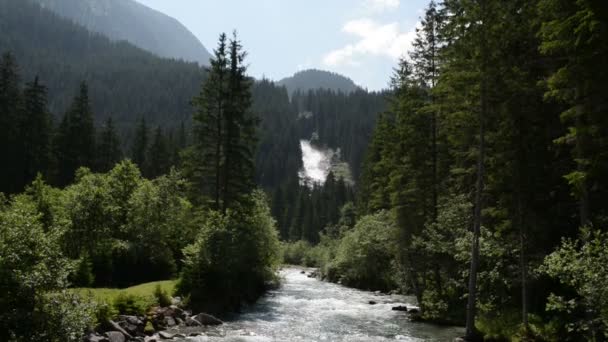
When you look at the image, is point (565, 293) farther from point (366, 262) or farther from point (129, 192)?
point (129, 192)

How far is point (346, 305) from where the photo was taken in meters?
34.5

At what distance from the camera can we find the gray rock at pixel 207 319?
2488 centimetres

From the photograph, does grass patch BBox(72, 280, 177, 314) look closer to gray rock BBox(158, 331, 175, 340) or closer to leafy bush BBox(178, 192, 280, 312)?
gray rock BBox(158, 331, 175, 340)

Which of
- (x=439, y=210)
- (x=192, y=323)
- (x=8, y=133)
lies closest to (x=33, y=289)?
(x=192, y=323)

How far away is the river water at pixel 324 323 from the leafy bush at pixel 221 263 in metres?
1.54

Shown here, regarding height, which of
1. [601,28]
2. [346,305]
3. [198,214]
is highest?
[601,28]

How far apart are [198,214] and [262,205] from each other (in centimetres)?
787

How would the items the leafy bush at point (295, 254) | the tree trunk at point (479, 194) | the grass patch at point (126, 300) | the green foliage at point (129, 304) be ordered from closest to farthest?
the tree trunk at point (479, 194)
the grass patch at point (126, 300)
the green foliage at point (129, 304)
the leafy bush at point (295, 254)

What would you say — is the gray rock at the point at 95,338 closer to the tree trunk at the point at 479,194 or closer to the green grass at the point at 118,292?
the green grass at the point at 118,292

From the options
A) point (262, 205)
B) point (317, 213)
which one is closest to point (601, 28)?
point (262, 205)

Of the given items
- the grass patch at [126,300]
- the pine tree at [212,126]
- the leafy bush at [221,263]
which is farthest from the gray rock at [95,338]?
the pine tree at [212,126]

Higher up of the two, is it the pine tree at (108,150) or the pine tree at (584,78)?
the pine tree at (108,150)

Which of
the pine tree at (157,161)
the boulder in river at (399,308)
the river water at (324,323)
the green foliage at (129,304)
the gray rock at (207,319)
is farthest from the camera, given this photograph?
the pine tree at (157,161)

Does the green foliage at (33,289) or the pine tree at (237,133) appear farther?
the pine tree at (237,133)
